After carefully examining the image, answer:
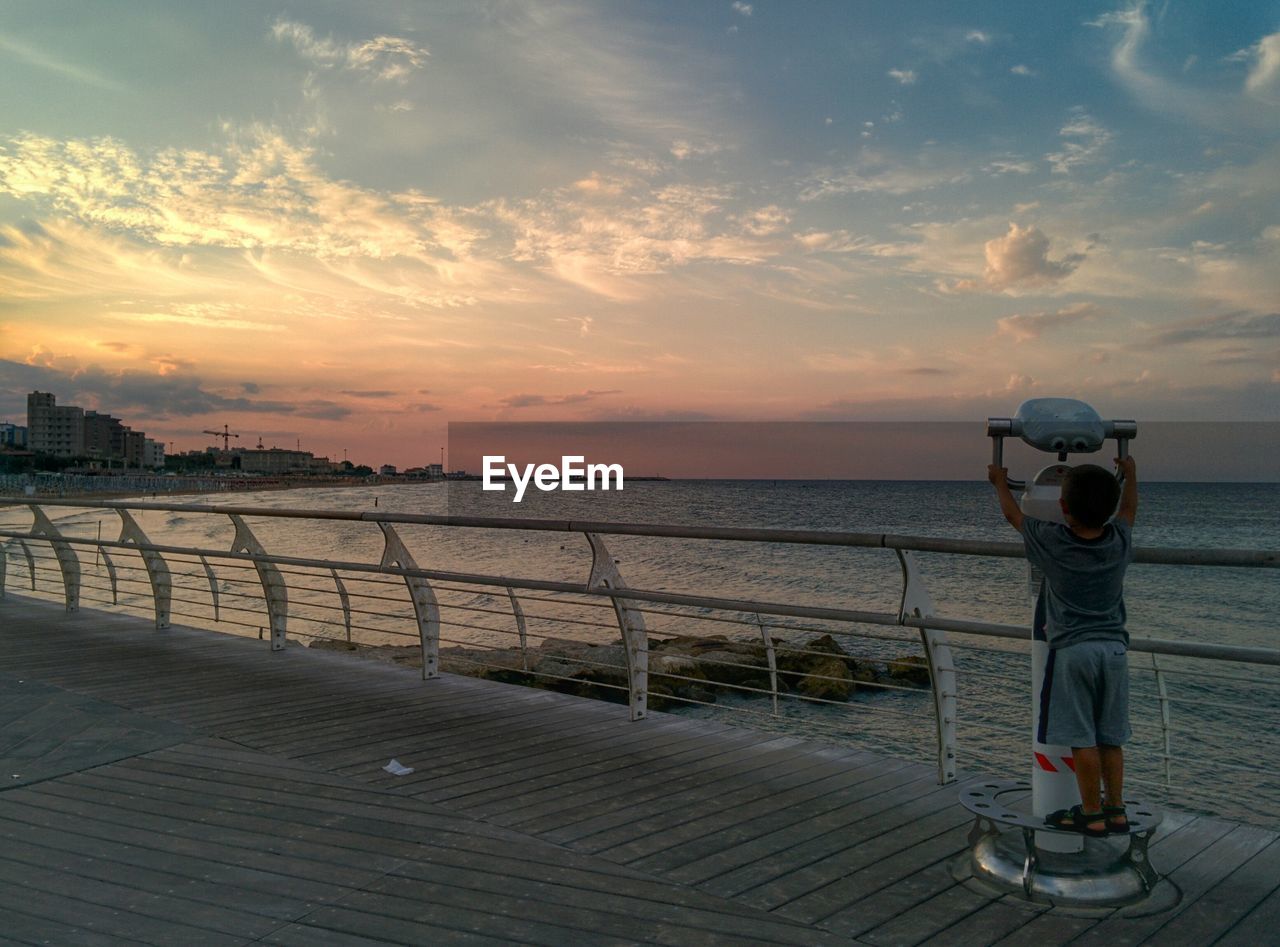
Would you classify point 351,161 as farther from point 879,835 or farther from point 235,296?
point 879,835

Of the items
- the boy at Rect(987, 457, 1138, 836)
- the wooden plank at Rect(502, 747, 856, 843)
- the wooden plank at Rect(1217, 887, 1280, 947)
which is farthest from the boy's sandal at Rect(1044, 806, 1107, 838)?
the wooden plank at Rect(502, 747, 856, 843)

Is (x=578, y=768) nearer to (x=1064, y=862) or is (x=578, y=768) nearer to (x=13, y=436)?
(x=1064, y=862)

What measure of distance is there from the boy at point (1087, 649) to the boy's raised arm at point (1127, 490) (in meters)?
0.06

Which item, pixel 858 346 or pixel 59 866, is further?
pixel 858 346

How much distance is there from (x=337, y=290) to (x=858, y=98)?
13725 millimetres

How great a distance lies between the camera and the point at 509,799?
4.38 meters

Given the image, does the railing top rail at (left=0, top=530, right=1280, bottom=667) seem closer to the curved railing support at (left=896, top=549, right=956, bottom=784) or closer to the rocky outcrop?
the curved railing support at (left=896, top=549, right=956, bottom=784)

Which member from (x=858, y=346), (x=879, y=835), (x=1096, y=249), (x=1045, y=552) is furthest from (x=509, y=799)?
(x=1096, y=249)

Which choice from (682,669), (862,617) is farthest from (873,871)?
(682,669)

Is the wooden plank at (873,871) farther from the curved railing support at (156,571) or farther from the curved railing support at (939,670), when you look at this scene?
the curved railing support at (156,571)

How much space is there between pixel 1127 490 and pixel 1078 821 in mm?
1173

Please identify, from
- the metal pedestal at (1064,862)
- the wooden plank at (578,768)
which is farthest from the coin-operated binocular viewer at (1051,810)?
the wooden plank at (578,768)

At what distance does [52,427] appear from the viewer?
180125 millimetres

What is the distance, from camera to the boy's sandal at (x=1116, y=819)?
3258mm
